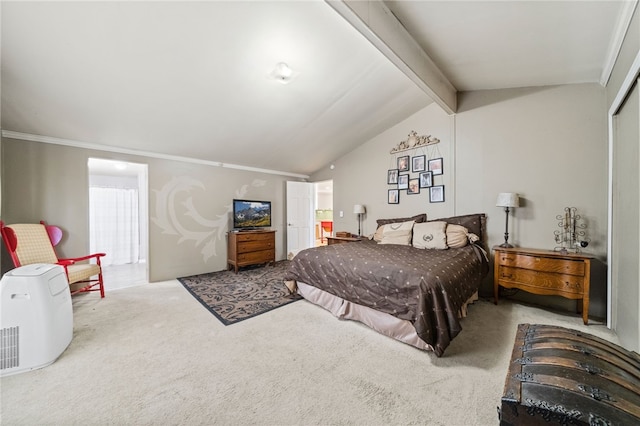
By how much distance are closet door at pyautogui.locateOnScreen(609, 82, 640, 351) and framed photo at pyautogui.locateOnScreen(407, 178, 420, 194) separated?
213 centimetres

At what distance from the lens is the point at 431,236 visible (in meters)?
3.30

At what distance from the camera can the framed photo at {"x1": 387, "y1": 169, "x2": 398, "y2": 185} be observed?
4.37 m

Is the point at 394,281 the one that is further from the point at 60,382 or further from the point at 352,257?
the point at 60,382

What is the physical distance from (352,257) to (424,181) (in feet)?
7.05

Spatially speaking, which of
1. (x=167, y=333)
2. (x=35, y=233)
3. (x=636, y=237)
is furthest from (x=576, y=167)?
(x=35, y=233)

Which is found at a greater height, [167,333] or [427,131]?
[427,131]

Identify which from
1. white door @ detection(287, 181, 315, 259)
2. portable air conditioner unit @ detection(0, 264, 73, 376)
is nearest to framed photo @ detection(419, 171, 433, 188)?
white door @ detection(287, 181, 315, 259)

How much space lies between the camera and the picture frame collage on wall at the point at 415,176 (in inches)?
153

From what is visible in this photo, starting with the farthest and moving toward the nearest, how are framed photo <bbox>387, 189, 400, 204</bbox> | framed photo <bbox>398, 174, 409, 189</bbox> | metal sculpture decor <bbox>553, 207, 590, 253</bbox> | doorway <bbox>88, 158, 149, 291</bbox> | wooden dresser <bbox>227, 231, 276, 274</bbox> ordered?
doorway <bbox>88, 158, 149, 291</bbox>, wooden dresser <bbox>227, 231, 276, 274</bbox>, framed photo <bbox>387, 189, 400, 204</bbox>, framed photo <bbox>398, 174, 409, 189</bbox>, metal sculpture decor <bbox>553, 207, 590, 253</bbox>

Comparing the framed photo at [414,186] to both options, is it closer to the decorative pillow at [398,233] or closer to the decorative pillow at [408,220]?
the decorative pillow at [408,220]

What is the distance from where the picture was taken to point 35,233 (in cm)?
285

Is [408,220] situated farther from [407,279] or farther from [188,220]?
[188,220]

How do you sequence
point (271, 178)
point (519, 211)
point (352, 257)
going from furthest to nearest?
point (271, 178)
point (519, 211)
point (352, 257)

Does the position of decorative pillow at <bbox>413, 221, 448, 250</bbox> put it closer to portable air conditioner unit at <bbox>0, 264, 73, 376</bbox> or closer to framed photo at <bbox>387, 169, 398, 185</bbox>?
framed photo at <bbox>387, 169, 398, 185</bbox>
